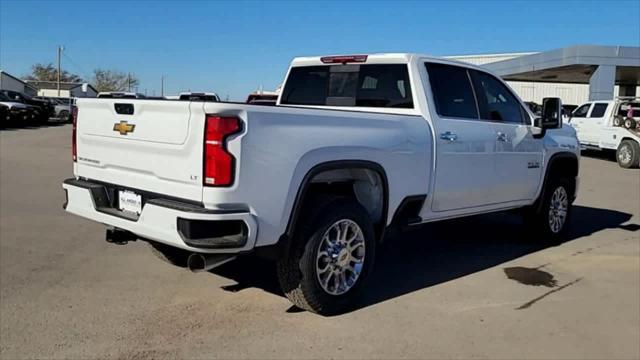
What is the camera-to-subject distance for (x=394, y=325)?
4586 millimetres

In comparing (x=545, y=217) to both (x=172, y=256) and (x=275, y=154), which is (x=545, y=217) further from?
(x=275, y=154)

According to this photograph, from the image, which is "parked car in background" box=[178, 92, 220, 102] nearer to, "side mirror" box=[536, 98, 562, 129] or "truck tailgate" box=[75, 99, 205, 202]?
"truck tailgate" box=[75, 99, 205, 202]

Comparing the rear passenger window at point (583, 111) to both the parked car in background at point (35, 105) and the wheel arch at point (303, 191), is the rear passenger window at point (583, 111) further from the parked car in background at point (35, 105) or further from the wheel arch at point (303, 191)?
the parked car in background at point (35, 105)

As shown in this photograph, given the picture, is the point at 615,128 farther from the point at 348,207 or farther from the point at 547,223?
the point at 348,207

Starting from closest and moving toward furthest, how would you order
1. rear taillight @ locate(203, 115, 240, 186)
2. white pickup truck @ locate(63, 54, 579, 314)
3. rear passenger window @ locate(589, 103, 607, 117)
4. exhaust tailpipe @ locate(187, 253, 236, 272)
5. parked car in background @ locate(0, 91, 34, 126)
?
rear taillight @ locate(203, 115, 240, 186) → white pickup truck @ locate(63, 54, 579, 314) → exhaust tailpipe @ locate(187, 253, 236, 272) → rear passenger window @ locate(589, 103, 607, 117) → parked car in background @ locate(0, 91, 34, 126)

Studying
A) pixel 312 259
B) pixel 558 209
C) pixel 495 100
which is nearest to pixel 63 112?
pixel 558 209

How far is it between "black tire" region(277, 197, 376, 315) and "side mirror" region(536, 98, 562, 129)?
3148 mm

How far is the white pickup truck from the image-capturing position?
13.0 feet

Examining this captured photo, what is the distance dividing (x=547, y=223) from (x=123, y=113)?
17.2 feet

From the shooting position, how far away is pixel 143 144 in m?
4.35

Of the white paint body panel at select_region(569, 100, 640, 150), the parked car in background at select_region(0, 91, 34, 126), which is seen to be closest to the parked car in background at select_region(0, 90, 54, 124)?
the parked car in background at select_region(0, 91, 34, 126)

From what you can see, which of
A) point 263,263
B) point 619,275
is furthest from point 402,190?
point 619,275

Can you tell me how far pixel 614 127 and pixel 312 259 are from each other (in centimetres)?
1797

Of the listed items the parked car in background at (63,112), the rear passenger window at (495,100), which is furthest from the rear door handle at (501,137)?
the parked car in background at (63,112)
